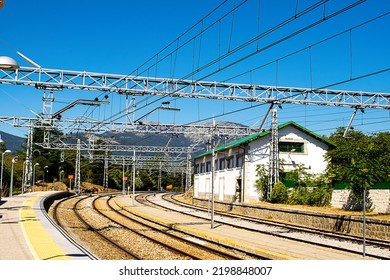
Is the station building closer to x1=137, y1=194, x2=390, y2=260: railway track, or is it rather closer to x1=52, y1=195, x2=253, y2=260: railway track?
x1=137, y1=194, x2=390, y2=260: railway track

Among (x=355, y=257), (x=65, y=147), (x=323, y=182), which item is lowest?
A: (x=355, y=257)

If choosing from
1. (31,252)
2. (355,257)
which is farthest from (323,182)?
(31,252)

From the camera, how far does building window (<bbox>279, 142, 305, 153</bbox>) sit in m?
41.9

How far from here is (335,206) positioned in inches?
1264

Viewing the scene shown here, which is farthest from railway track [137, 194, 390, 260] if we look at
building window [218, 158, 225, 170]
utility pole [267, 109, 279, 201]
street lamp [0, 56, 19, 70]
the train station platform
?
building window [218, 158, 225, 170]

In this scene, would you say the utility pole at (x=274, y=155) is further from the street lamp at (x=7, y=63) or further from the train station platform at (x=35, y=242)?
the street lamp at (x=7, y=63)

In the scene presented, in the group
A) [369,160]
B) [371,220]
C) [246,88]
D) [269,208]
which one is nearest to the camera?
[371,220]

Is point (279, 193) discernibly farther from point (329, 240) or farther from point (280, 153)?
point (329, 240)

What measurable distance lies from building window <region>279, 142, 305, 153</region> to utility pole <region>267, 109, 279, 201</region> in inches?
101

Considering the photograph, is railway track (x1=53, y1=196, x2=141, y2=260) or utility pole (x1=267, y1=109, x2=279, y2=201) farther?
utility pole (x1=267, y1=109, x2=279, y2=201)

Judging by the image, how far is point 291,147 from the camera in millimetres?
42344

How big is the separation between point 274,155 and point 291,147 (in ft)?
14.1
